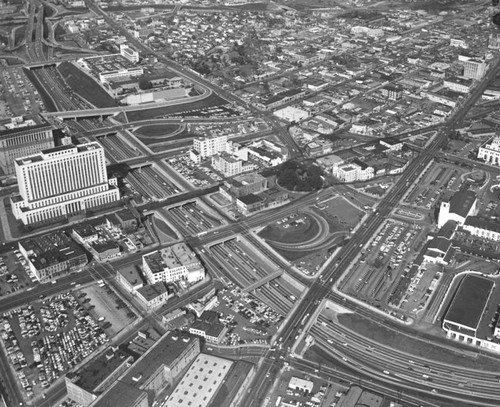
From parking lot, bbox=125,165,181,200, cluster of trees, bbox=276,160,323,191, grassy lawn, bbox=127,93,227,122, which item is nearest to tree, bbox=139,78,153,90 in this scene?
grassy lawn, bbox=127,93,227,122

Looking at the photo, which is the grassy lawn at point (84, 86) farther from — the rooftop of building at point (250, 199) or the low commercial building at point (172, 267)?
the low commercial building at point (172, 267)

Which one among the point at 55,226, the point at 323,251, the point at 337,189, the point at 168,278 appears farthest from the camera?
the point at 337,189

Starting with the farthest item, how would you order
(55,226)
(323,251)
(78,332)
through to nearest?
1. (55,226)
2. (323,251)
3. (78,332)

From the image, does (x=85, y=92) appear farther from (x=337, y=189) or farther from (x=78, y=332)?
(x=78, y=332)

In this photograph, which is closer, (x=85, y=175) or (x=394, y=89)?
(x=85, y=175)

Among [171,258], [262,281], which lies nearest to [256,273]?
[262,281]

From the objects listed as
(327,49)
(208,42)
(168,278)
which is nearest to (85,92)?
(208,42)

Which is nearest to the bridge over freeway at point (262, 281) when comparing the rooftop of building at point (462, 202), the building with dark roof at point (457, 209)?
the building with dark roof at point (457, 209)
